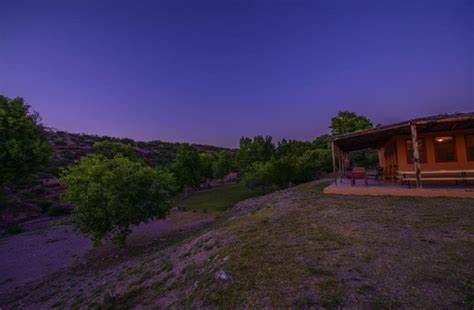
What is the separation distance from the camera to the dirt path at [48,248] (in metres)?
9.60

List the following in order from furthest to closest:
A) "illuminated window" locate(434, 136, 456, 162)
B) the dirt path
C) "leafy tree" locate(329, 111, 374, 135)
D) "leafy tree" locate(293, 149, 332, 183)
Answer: "leafy tree" locate(329, 111, 374, 135), "leafy tree" locate(293, 149, 332, 183), "illuminated window" locate(434, 136, 456, 162), the dirt path

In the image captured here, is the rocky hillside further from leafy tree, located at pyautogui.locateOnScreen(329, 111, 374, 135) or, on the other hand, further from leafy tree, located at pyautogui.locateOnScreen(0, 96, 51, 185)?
leafy tree, located at pyautogui.locateOnScreen(329, 111, 374, 135)

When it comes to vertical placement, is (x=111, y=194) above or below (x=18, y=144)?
below

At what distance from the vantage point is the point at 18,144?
12234 millimetres

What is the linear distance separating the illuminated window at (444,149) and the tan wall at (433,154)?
147 millimetres

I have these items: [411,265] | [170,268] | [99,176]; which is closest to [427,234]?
[411,265]

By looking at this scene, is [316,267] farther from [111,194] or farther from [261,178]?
[261,178]

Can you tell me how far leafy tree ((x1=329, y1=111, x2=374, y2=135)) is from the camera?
4081 centimetres

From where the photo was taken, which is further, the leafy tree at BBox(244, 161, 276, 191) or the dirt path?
the leafy tree at BBox(244, 161, 276, 191)

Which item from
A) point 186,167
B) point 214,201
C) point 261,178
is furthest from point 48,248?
point 261,178

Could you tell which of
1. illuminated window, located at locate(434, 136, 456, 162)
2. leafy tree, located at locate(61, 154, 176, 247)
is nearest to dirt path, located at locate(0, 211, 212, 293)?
leafy tree, located at locate(61, 154, 176, 247)

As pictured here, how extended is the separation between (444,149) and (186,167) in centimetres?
2296

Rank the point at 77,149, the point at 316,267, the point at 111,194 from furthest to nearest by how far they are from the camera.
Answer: the point at 77,149, the point at 111,194, the point at 316,267

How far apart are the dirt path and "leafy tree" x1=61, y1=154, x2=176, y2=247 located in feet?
7.16
